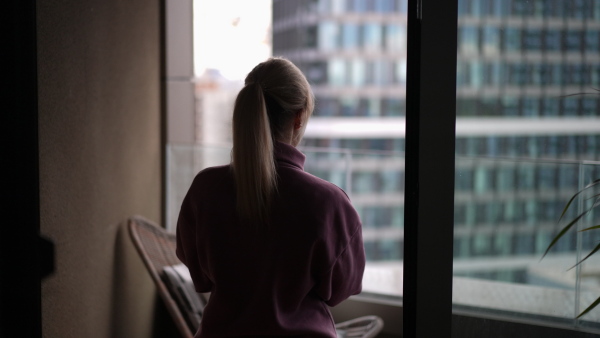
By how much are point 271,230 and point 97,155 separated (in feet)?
4.88

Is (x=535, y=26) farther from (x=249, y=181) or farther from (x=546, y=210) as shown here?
(x=249, y=181)

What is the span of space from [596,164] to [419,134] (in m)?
0.45

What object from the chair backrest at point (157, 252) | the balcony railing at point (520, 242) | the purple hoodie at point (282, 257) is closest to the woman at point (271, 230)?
the purple hoodie at point (282, 257)

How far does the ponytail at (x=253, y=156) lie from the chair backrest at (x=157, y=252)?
1.57 metres

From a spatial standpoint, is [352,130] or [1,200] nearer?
[1,200]

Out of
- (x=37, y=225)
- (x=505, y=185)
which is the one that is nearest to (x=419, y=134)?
(x=505, y=185)

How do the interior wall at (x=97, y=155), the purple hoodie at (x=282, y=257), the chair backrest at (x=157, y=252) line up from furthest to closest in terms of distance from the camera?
the chair backrest at (x=157, y=252), the interior wall at (x=97, y=155), the purple hoodie at (x=282, y=257)

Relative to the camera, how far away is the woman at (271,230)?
4.60 feet

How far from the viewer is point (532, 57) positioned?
1435 mm

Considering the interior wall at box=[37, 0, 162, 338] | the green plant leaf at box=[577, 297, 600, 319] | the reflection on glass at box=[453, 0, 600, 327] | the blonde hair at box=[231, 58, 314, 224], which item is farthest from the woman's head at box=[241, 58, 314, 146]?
the interior wall at box=[37, 0, 162, 338]

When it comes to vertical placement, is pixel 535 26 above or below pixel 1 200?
above

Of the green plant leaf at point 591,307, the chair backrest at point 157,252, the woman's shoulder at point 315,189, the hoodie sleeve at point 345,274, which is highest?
the woman's shoulder at point 315,189

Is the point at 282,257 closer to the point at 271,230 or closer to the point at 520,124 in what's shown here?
the point at 271,230

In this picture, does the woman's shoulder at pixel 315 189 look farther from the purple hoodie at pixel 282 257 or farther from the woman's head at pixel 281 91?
the woman's head at pixel 281 91
